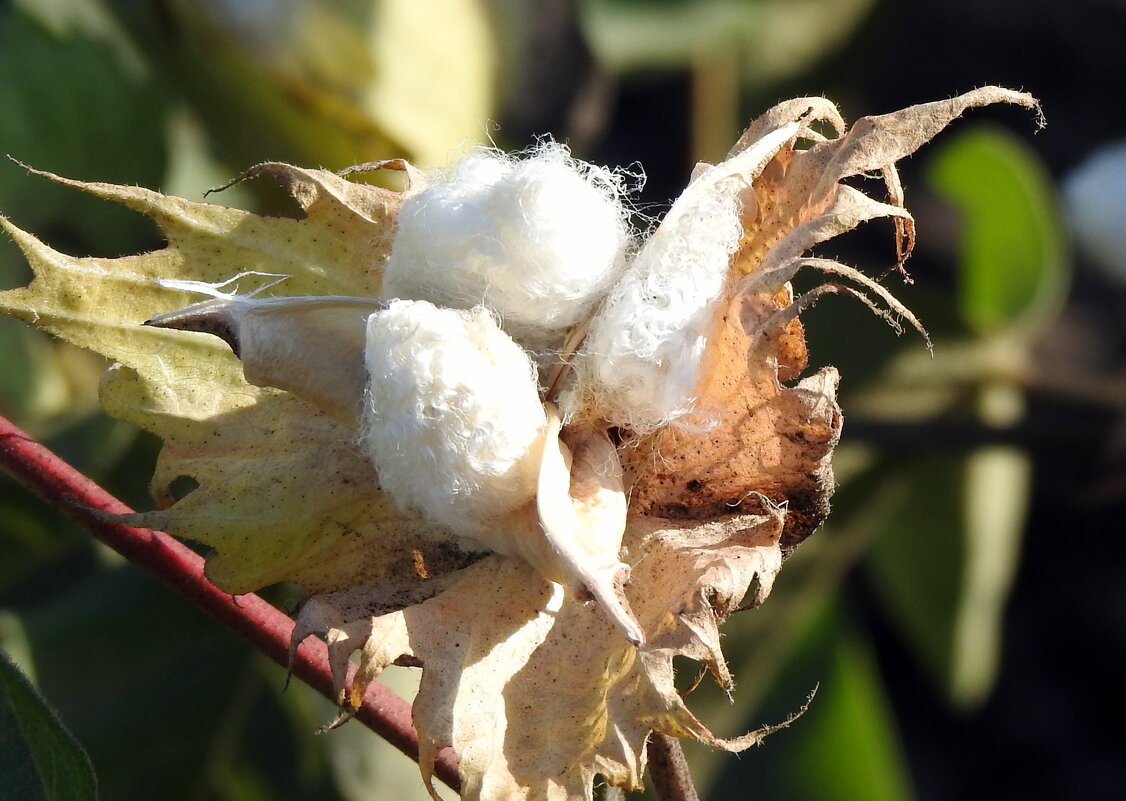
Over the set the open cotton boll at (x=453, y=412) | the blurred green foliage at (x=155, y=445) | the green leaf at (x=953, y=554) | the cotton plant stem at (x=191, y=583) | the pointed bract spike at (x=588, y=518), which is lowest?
the green leaf at (x=953, y=554)

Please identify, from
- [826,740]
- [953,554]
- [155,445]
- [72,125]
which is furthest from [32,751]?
[953,554]

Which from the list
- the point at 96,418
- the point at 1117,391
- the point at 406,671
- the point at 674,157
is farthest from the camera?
the point at 674,157

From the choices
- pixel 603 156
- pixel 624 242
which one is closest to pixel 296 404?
pixel 624 242

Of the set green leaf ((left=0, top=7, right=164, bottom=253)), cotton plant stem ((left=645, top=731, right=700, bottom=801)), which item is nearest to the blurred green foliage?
green leaf ((left=0, top=7, right=164, bottom=253))

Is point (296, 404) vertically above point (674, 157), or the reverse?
point (296, 404)

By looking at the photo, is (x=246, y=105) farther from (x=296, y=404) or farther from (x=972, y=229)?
(x=972, y=229)

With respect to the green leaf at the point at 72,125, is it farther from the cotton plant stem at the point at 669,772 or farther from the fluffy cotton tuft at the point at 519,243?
the cotton plant stem at the point at 669,772

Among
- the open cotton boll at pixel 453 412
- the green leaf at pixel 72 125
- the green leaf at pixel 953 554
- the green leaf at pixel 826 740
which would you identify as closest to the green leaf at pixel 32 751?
the open cotton boll at pixel 453 412
